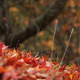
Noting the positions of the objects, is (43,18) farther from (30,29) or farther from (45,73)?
(45,73)

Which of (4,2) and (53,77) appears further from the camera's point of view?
(4,2)

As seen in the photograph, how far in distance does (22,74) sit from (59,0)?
3.68 metres

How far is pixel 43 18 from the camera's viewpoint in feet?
15.7

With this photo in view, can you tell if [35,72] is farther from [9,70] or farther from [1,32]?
[1,32]

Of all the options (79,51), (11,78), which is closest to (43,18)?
(11,78)

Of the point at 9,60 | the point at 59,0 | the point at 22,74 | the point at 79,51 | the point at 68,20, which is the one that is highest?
the point at 59,0

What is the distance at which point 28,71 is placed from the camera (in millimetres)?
1533

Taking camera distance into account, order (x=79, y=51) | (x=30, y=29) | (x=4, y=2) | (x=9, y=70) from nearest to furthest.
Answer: (x=9, y=70)
(x=30, y=29)
(x=4, y=2)
(x=79, y=51)

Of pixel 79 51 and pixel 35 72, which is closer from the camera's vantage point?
pixel 35 72

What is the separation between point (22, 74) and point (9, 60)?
176 millimetres

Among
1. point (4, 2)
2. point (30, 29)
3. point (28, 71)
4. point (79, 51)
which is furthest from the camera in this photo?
point (79, 51)

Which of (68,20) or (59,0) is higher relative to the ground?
(59,0)

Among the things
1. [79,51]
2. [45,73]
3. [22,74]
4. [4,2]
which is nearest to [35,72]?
[45,73]

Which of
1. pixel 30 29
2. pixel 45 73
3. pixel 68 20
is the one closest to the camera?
pixel 45 73
